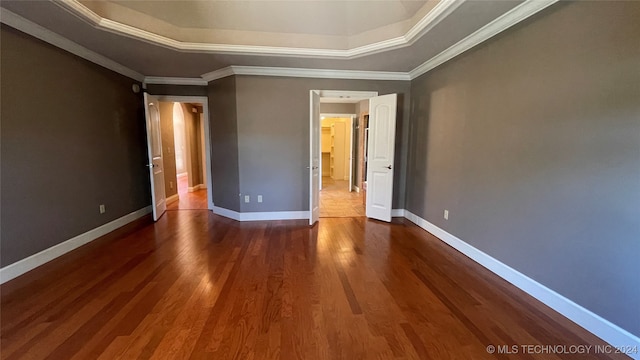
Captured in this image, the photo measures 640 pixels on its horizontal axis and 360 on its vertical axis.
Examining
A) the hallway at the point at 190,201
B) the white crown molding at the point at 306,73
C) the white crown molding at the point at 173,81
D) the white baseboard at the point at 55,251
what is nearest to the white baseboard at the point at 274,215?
the hallway at the point at 190,201

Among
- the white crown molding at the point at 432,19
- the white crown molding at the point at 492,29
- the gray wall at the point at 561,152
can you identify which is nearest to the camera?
the gray wall at the point at 561,152

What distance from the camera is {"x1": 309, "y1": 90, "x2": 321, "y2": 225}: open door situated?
4.13 m

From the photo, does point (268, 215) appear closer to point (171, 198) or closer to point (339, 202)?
point (339, 202)

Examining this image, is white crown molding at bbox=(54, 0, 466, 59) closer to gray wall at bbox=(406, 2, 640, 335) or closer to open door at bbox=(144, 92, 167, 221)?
gray wall at bbox=(406, 2, 640, 335)

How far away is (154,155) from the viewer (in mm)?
4523

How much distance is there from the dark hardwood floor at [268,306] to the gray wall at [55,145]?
429 millimetres

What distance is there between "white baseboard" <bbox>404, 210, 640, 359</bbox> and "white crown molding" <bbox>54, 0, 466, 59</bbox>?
2.49 metres

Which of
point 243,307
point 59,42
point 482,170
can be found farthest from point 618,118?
point 59,42

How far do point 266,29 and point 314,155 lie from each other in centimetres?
187

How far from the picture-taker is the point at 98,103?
3656 mm

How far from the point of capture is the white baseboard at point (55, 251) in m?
2.49

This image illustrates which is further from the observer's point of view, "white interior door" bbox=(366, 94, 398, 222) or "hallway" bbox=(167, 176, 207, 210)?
"hallway" bbox=(167, 176, 207, 210)

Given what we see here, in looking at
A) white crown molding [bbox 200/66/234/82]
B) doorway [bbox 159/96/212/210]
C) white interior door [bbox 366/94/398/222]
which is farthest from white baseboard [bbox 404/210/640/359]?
doorway [bbox 159/96/212/210]

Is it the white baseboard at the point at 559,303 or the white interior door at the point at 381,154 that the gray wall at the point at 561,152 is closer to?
the white baseboard at the point at 559,303
